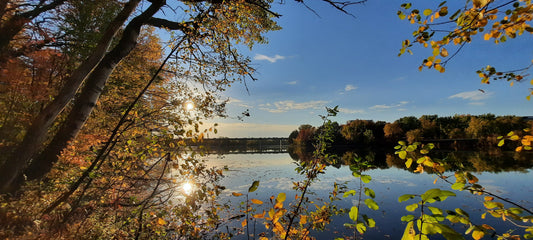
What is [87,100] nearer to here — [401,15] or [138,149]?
[138,149]

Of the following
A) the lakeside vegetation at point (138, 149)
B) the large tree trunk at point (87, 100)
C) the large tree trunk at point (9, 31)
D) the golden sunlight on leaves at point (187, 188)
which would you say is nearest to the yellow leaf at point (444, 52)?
the lakeside vegetation at point (138, 149)

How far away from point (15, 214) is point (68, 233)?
1.27 m

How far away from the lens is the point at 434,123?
86000 millimetres

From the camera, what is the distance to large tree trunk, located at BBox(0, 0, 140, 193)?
3842mm

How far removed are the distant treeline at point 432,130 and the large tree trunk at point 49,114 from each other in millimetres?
68055

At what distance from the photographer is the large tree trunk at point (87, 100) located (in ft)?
13.6

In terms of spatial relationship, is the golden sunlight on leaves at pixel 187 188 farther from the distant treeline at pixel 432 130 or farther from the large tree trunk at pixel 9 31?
the distant treeline at pixel 432 130

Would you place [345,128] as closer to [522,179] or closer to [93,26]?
[522,179]

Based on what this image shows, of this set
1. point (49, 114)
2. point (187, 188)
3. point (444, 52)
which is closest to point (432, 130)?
point (444, 52)

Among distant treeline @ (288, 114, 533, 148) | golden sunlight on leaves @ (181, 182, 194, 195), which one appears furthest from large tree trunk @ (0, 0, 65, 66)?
distant treeline @ (288, 114, 533, 148)

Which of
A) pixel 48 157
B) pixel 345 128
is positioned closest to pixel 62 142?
pixel 48 157

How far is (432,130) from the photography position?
85312 mm

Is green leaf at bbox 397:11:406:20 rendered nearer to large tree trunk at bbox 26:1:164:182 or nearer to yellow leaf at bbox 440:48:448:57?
yellow leaf at bbox 440:48:448:57

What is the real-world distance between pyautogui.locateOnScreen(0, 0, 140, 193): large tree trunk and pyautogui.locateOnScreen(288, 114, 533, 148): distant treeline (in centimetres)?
6806
